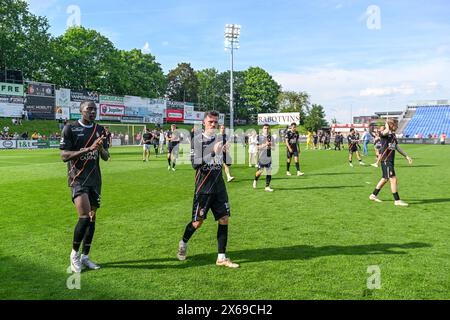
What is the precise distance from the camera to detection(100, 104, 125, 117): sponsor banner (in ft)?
183

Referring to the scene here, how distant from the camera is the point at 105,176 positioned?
632 inches

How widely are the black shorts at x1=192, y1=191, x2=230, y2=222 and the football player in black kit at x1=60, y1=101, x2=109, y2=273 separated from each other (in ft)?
4.75

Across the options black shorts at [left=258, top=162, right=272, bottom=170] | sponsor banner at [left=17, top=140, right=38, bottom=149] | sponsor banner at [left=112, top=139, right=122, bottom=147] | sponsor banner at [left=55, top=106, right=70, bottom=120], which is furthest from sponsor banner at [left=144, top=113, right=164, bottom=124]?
black shorts at [left=258, top=162, right=272, bottom=170]

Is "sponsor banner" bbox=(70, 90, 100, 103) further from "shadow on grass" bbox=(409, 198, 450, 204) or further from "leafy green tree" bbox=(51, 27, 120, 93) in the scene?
"shadow on grass" bbox=(409, 198, 450, 204)

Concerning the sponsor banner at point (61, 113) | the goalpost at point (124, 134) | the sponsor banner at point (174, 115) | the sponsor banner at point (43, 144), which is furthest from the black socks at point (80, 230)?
the sponsor banner at point (174, 115)

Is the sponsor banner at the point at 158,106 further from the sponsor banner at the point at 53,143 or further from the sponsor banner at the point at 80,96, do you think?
the sponsor banner at the point at 53,143

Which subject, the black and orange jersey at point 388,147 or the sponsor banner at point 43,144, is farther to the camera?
the sponsor banner at point 43,144

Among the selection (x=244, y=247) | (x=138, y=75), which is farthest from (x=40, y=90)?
(x=244, y=247)

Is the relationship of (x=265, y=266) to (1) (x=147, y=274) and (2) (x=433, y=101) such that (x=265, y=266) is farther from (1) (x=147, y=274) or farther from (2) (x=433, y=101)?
(2) (x=433, y=101)

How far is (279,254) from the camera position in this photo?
5.87 m

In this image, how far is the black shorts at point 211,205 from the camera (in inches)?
217

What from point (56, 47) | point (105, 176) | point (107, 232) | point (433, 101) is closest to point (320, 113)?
point (433, 101)

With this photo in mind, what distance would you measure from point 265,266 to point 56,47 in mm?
68447

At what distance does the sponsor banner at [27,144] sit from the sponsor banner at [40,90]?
8440 millimetres
